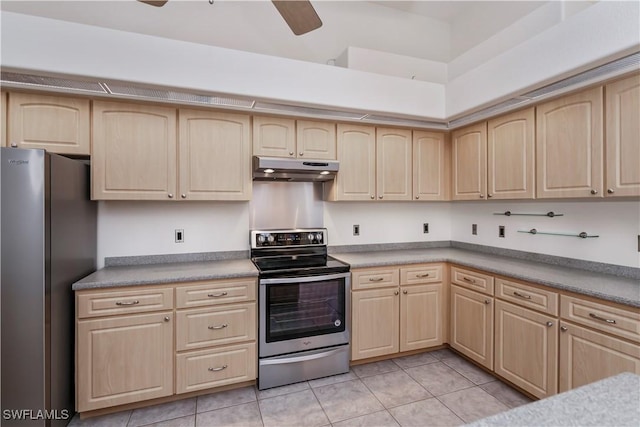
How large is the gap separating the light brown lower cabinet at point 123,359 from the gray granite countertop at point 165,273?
0.24m

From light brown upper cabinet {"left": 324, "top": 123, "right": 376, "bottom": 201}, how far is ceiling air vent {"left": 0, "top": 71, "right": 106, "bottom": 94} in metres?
1.89

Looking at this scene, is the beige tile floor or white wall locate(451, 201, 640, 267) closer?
the beige tile floor

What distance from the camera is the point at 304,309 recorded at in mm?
2559

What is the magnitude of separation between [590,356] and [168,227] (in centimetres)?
311

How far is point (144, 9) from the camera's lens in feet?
8.67

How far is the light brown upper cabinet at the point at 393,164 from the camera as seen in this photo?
3102 mm

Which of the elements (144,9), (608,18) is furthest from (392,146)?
(144,9)

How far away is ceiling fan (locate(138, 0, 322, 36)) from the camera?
1560 mm

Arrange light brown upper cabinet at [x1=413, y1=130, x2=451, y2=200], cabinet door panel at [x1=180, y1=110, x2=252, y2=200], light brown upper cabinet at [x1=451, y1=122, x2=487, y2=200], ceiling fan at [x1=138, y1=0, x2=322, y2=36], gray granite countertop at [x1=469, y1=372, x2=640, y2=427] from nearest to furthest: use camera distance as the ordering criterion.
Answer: gray granite countertop at [x1=469, y1=372, x2=640, y2=427] → ceiling fan at [x1=138, y1=0, x2=322, y2=36] → cabinet door panel at [x1=180, y1=110, x2=252, y2=200] → light brown upper cabinet at [x1=451, y1=122, x2=487, y2=200] → light brown upper cabinet at [x1=413, y1=130, x2=451, y2=200]

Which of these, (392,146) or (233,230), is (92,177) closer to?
(233,230)

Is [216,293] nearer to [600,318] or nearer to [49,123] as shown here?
[49,123]

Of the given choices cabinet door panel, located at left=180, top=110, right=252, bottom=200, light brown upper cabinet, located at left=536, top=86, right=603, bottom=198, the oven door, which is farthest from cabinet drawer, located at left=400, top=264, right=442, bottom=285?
cabinet door panel, located at left=180, top=110, right=252, bottom=200

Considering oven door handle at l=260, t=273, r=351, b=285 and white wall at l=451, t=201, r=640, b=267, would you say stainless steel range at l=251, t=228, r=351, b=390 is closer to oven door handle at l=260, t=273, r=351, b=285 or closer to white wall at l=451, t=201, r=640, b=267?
oven door handle at l=260, t=273, r=351, b=285

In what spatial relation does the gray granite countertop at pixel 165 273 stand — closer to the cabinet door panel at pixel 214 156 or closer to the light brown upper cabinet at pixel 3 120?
the cabinet door panel at pixel 214 156
